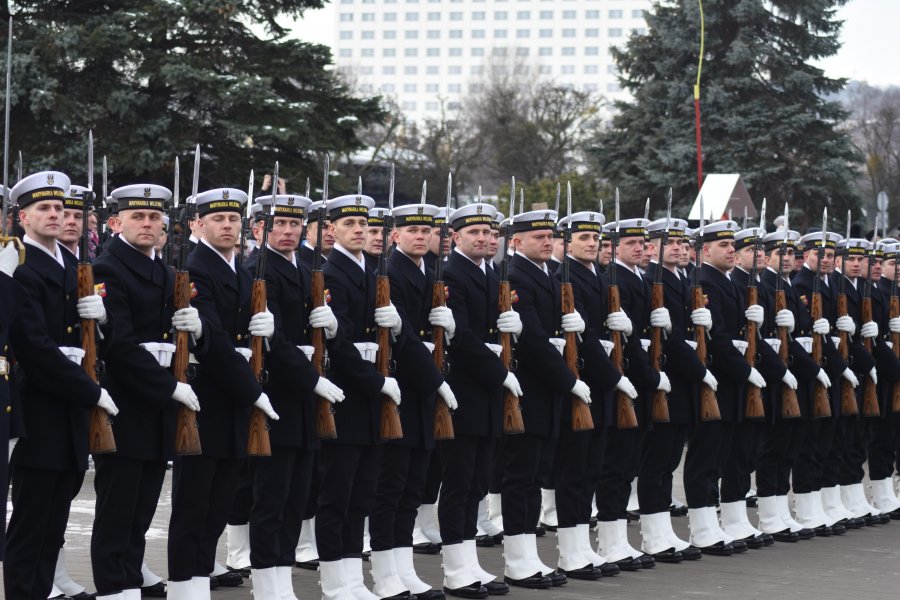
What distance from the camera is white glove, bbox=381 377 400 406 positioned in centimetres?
771

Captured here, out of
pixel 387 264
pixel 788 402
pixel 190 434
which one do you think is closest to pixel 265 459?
pixel 190 434

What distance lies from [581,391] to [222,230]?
2530mm

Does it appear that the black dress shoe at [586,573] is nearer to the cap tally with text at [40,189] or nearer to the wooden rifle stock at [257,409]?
the wooden rifle stock at [257,409]

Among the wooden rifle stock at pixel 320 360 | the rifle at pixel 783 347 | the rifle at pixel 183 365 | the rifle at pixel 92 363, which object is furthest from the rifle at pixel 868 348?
the rifle at pixel 92 363

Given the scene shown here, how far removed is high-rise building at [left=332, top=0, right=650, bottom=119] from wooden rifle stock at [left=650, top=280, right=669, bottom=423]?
12287 cm

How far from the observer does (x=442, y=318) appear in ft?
26.6

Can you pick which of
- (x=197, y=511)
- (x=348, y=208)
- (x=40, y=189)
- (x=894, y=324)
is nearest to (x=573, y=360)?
(x=348, y=208)

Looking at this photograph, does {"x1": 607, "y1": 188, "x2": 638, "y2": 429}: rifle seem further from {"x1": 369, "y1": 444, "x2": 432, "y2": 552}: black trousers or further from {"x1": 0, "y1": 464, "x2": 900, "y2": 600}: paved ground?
{"x1": 369, "y1": 444, "x2": 432, "y2": 552}: black trousers

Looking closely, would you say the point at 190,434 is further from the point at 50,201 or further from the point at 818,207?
the point at 818,207

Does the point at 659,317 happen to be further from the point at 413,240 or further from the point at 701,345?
the point at 413,240

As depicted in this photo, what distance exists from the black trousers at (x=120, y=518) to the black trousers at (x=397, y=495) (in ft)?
5.07

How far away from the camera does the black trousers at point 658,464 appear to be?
970cm

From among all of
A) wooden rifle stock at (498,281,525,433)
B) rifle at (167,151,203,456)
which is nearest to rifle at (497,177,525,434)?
wooden rifle stock at (498,281,525,433)

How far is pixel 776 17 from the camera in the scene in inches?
1175
